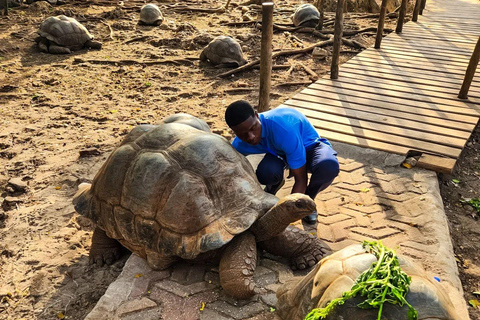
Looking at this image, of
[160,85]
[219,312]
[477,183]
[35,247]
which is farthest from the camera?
[160,85]

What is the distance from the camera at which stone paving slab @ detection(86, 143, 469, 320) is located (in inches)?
102

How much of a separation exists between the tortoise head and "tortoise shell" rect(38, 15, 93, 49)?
27.3 feet

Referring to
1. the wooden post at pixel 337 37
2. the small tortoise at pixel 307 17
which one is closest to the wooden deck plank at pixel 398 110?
the wooden post at pixel 337 37

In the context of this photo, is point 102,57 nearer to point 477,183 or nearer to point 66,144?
point 66,144

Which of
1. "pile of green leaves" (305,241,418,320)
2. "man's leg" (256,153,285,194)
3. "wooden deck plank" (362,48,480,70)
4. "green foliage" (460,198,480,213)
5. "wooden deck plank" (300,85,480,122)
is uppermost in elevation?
"pile of green leaves" (305,241,418,320)

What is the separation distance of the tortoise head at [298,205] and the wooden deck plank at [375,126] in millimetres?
2606

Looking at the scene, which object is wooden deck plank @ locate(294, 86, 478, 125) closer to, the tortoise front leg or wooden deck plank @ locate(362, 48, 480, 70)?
wooden deck plank @ locate(362, 48, 480, 70)

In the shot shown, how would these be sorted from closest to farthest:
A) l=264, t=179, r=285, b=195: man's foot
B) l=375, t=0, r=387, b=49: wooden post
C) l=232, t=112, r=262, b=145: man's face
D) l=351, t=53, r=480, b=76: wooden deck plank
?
l=232, t=112, r=262, b=145: man's face → l=264, t=179, r=285, b=195: man's foot → l=351, t=53, r=480, b=76: wooden deck plank → l=375, t=0, r=387, b=49: wooden post

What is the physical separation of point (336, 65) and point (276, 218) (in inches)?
171

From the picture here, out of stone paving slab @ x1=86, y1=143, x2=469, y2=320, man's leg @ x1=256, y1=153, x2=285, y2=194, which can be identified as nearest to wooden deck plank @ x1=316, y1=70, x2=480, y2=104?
stone paving slab @ x1=86, y1=143, x2=469, y2=320

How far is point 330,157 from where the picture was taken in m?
3.29

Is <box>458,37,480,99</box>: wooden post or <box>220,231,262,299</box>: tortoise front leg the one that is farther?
<box>458,37,480,99</box>: wooden post

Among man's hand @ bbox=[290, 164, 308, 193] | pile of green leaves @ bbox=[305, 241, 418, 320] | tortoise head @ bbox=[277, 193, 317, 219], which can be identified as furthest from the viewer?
man's hand @ bbox=[290, 164, 308, 193]

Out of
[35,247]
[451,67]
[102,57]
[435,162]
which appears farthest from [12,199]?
[451,67]
